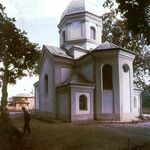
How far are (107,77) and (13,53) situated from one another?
10.6 metres

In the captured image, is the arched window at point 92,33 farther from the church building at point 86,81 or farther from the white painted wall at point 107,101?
the white painted wall at point 107,101

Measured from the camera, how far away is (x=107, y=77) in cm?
2206

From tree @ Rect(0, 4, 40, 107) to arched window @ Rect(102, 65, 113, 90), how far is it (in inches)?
380

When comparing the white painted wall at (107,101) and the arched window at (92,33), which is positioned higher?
the arched window at (92,33)

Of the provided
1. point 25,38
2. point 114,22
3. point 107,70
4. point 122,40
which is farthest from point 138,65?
point 25,38

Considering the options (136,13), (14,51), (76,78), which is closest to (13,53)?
(14,51)

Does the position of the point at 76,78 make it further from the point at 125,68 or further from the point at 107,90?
the point at 125,68

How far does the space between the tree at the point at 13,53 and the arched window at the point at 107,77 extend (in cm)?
964

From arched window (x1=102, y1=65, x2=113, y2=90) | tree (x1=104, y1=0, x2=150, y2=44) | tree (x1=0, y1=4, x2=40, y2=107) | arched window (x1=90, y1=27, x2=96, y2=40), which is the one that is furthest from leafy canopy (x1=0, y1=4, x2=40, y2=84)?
tree (x1=104, y1=0, x2=150, y2=44)

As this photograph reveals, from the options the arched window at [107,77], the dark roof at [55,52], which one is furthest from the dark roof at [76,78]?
the dark roof at [55,52]

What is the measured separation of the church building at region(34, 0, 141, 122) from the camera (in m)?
21.0

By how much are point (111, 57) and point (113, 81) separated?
210cm

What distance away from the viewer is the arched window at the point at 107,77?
21.9m

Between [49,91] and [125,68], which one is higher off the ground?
[125,68]
